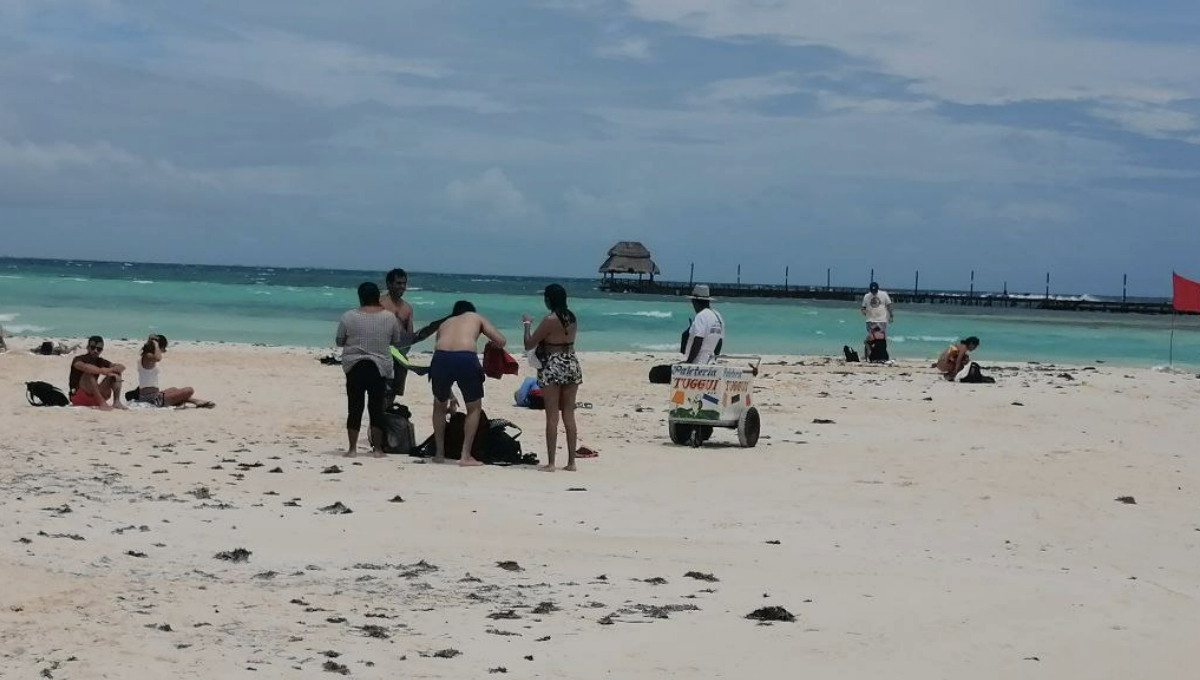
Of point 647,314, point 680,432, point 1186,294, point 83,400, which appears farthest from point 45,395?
point 647,314

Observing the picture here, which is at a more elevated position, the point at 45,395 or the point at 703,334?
the point at 703,334

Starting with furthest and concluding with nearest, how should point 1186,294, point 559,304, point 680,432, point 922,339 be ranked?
1. point 922,339
2. point 1186,294
3. point 680,432
4. point 559,304

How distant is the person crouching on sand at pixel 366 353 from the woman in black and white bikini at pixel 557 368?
1.27 metres

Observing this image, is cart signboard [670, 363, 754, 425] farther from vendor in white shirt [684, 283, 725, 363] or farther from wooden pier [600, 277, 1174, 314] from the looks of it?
wooden pier [600, 277, 1174, 314]

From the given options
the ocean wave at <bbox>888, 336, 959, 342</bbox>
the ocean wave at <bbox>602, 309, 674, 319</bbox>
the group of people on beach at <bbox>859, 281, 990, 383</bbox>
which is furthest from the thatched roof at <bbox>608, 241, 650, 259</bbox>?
the group of people on beach at <bbox>859, 281, 990, 383</bbox>

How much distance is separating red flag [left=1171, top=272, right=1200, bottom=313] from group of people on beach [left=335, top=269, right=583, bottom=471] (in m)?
17.4

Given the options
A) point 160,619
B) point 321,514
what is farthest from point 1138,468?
point 160,619

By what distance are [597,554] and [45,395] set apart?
8807mm

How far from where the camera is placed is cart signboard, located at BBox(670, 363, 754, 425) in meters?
13.5

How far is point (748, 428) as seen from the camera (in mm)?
13578

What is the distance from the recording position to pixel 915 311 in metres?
76.6

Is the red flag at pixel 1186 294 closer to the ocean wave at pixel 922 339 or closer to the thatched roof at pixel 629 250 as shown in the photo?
the ocean wave at pixel 922 339

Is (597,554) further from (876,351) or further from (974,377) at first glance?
(876,351)

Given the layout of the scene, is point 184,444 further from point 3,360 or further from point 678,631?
point 3,360
